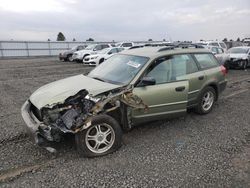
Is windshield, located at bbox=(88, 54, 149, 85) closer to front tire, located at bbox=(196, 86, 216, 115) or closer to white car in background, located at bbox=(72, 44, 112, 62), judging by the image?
front tire, located at bbox=(196, 86, 216, 115)

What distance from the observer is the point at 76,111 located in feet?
12.6

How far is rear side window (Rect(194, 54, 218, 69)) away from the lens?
19.5 ft

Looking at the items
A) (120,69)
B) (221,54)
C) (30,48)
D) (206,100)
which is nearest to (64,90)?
(120,69)

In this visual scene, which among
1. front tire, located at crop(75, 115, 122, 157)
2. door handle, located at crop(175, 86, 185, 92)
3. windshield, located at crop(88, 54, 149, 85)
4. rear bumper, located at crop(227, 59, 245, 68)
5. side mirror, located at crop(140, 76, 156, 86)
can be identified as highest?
windshield, located at crop(88, 54, 149, 85)

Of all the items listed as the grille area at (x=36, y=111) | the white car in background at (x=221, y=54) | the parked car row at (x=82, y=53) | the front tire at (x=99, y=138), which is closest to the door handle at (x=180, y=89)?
the front tire at (x=99, y=138)

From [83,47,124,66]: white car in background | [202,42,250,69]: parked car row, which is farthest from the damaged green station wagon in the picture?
[83,47,124,66]: white car in background

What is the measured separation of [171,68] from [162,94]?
691 mm

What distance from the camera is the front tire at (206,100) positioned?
589 centimetres

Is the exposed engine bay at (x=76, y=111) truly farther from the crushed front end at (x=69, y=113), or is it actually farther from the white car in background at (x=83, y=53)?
the white car in background at (x=83, y=53)

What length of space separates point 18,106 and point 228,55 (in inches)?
531

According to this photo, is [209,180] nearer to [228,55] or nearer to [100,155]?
[100,155]

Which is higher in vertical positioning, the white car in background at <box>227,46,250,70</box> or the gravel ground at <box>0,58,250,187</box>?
the white car in background at <box>227,46,250,70</box>

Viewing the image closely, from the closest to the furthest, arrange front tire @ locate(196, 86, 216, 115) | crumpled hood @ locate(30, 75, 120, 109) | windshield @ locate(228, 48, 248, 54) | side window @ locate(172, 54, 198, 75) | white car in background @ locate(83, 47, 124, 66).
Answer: crumpled hood @ locate(30, 75, 120, 109), side window @ locate(172, 54, 198, 75), front tire @ locate(196, 86, 216, 115), windshield @ locate(228, 48, 248, 54), white car in background @ locate(83, 47, 124, 66)

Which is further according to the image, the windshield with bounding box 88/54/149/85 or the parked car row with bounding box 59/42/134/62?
the parked car row with bounding box 59/42/134/62
